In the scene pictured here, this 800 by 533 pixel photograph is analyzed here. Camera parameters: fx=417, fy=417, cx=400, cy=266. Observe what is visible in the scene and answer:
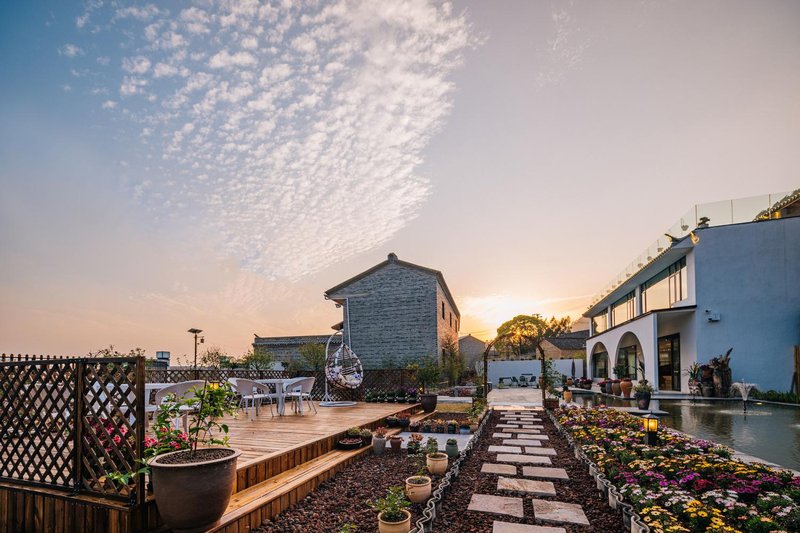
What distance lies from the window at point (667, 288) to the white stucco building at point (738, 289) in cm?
10

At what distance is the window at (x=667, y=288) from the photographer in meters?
16.3

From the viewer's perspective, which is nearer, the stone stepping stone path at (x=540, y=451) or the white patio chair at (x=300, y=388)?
the stone stepping stone path at (x=540, y=451)

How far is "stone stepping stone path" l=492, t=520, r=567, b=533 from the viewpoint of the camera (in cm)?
343

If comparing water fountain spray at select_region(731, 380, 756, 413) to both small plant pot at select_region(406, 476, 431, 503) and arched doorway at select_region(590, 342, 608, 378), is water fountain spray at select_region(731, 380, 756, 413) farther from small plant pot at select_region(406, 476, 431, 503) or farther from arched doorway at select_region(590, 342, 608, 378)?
arched doorway at select_region(590, 342, 608, 378)

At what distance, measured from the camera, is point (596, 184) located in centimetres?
1096

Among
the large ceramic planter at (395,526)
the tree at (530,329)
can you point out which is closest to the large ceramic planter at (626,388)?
the tree at (530,329)

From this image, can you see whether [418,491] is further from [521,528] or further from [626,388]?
[626,388]

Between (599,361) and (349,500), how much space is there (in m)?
28.5

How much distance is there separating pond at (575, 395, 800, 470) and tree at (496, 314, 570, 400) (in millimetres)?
10138

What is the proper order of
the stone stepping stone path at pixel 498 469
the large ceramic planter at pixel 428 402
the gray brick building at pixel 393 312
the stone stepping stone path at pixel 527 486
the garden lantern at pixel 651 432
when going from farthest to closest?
the gray brick building at pixel 393 312 < the large ceramic planter at pixel 428 402 < the garden lantern at pixel 651 432 < the stone stepping stone path at pixel 498 469 < the stone stepping stone path at pixel 527 486

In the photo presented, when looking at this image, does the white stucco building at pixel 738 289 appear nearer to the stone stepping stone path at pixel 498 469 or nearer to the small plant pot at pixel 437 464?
the stone stepping stone path at pixel 498 469

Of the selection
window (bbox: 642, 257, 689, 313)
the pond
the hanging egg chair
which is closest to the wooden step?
the hanging egg chair

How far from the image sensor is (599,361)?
28625 mm

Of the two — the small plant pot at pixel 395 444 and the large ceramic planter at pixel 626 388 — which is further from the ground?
the small plant pot at pixel 395 444
